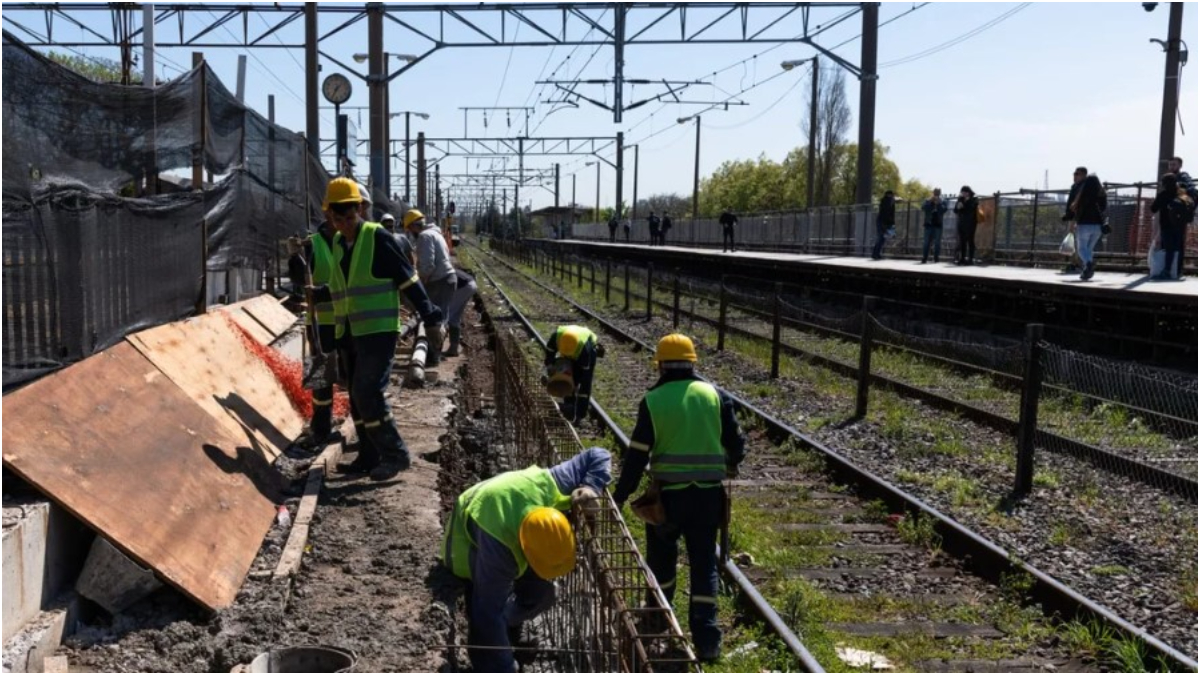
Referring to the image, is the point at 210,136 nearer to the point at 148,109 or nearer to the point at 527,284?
the point at 148,109

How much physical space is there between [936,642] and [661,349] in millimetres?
2080

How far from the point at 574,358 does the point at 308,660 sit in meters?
4.36

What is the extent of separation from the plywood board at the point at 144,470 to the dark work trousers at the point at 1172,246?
44.4ft

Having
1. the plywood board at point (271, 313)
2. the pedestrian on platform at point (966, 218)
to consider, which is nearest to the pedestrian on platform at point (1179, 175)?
the pedestrian on platform at point (966, 218)

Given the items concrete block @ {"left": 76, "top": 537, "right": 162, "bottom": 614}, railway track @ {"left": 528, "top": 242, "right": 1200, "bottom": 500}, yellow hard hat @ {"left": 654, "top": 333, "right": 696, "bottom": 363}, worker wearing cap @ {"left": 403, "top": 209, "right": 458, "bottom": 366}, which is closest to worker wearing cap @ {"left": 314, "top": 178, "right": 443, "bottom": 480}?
yellow hard hat @ {"left": 654, "top": 333, "right": 696, "bottom": 363}

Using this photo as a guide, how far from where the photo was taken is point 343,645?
4.98 meters

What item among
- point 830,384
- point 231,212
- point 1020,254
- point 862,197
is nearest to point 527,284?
point 862,197

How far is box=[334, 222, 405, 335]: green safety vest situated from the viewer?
24.2 feet

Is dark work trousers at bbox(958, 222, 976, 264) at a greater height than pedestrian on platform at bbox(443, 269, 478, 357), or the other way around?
dark work trousers at bbox(958, 222, 976, 264)

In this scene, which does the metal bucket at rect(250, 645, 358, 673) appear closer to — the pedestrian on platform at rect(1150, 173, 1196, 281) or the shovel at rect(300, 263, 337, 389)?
the shovel at rect(300, 263, 337, 389)

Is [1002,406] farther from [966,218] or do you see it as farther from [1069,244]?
[966,218]

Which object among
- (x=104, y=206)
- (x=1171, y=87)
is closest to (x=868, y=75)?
(x=1171, y=87)

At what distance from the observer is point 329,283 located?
7.65 m

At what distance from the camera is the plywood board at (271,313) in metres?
11.9
